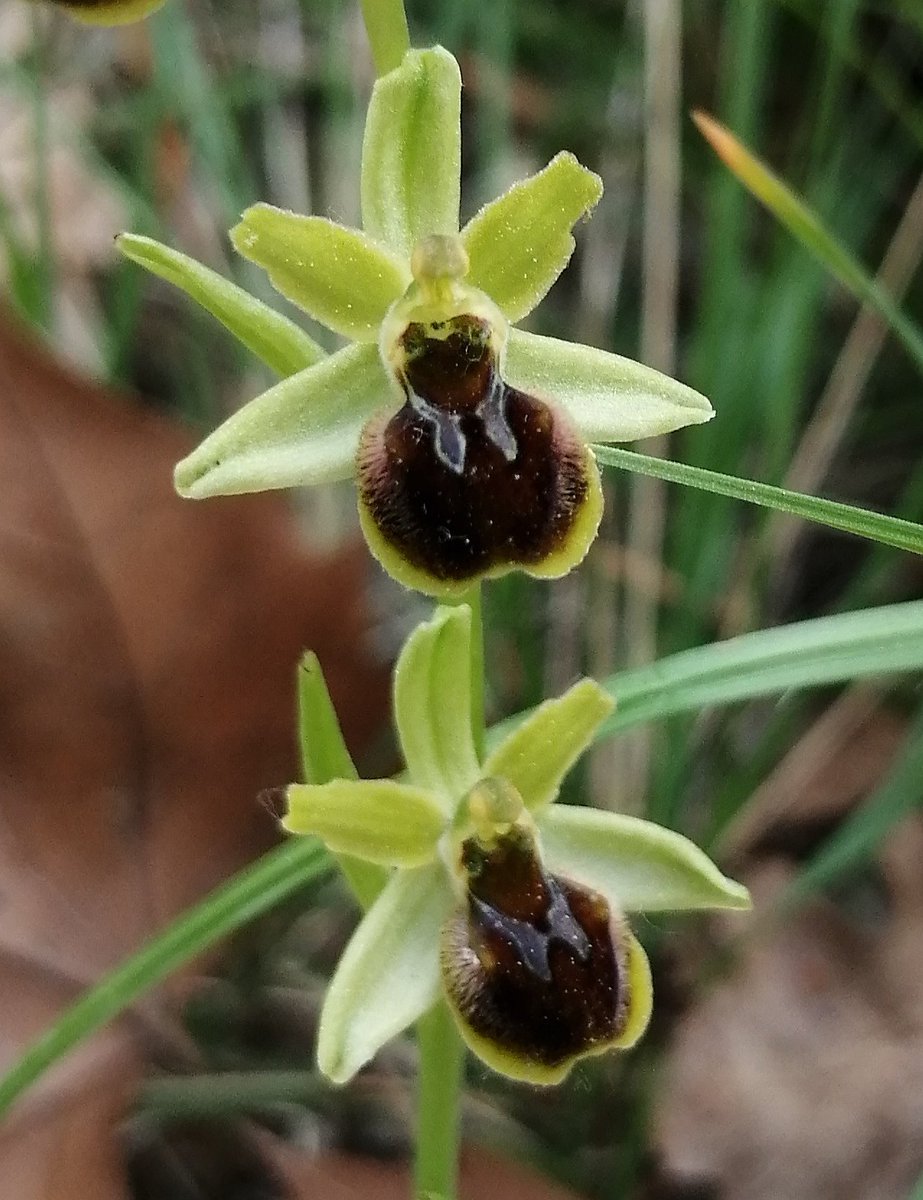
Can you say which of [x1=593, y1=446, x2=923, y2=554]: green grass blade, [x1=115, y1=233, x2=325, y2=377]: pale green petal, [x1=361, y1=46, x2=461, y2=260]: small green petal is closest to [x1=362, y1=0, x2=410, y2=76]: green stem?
[x1=361, y1=46, x2=461, y2=260]: small green petal

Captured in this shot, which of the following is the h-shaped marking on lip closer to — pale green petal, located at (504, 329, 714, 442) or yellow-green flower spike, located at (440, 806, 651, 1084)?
pale green petal, located at (504, 329, 714, 442)

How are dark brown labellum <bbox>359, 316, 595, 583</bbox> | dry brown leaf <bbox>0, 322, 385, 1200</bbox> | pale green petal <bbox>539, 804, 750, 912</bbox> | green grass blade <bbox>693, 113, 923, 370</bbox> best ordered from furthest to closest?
dry brown leaf <bbox>0, 322, 385, 1200</bbox>, green grass blade <bbox>693, 113, 923, 370</bbox>, pale green petal <bbox>539, 804, 750, 912</bbox>, dark brown labellum <bbox>359, 316, 595, 583</bbox>

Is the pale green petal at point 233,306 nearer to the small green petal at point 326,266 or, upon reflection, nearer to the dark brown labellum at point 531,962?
the small green petal at point 326,266

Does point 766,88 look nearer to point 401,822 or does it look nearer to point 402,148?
point 402,148

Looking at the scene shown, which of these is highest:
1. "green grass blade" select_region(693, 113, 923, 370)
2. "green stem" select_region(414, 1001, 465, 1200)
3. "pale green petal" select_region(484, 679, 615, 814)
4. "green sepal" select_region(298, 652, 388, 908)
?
"green grass blade" select_region(693, 113, 923, 370)

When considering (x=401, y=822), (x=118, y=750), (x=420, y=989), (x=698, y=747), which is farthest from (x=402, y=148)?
(x=698, y=747)

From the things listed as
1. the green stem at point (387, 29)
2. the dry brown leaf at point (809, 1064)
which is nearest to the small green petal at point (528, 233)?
the green stem at point (387, 29)

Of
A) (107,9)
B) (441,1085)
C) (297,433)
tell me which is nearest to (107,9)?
(107,9)
